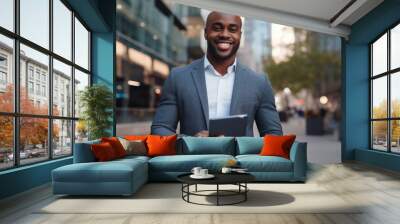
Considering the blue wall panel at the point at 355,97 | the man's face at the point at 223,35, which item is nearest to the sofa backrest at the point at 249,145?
the man's face at the point at 223,35

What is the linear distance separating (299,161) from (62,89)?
171 inches

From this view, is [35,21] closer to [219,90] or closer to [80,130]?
[80,130]

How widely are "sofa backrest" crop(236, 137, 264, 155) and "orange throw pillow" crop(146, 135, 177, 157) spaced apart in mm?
1151

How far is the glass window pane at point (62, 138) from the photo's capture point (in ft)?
23.6

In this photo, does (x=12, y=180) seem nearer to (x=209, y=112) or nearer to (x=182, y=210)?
(x=182, y=210)

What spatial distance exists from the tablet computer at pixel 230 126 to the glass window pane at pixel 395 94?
3.13 m

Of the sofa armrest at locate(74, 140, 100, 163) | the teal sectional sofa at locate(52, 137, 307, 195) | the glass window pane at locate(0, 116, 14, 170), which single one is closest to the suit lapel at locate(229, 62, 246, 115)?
the teal sectional sofa at locate(52, 137, 307, 195)

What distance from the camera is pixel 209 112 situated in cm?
901

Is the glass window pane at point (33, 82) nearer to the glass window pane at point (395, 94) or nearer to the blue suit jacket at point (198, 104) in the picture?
the blue suit jacket at point (198, 104)

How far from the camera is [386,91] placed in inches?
358

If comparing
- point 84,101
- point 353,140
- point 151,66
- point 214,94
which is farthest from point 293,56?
point 84,101

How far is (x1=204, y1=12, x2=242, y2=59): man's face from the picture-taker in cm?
926

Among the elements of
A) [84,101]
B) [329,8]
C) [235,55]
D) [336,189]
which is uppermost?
[329,8]

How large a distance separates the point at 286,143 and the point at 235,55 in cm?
314
